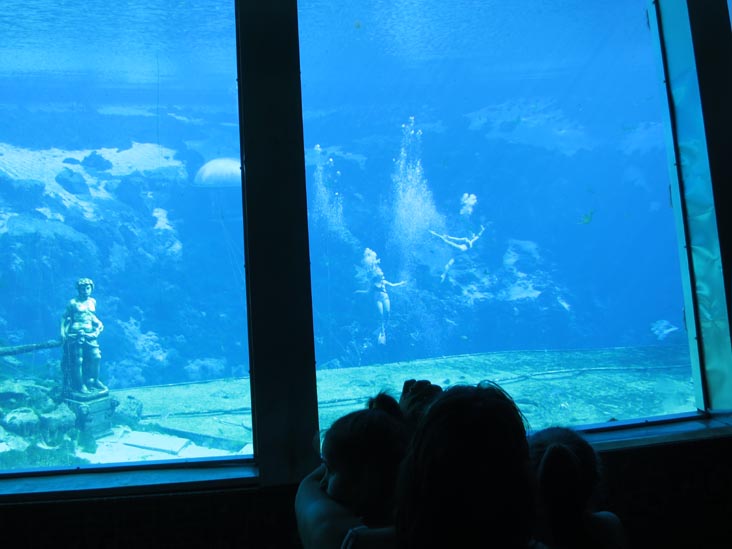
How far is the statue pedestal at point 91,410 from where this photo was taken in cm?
357

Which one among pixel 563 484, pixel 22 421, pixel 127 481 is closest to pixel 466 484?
pixel 563 484

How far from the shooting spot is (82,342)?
3.26 meters

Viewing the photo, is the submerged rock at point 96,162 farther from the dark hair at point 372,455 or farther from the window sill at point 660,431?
the dark hair at point 372,455

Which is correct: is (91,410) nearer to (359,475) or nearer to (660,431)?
(359,475)

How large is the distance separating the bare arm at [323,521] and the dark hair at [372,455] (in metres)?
0.04

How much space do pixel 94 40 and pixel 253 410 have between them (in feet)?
18.0

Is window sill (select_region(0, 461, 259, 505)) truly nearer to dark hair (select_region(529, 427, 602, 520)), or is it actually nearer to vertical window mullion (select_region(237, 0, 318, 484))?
vertical window mullion (select_region(237, 0, 318, 484))

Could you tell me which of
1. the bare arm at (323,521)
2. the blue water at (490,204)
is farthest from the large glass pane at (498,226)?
the bare arm at (323,521)

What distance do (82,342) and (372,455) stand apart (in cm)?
319

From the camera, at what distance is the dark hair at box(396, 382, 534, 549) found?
1.51 feet

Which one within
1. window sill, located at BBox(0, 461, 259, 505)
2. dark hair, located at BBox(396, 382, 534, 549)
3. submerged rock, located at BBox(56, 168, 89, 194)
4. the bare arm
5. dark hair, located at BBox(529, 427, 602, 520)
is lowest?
→ window sill, located at BBox(0, 461, 259, 505)

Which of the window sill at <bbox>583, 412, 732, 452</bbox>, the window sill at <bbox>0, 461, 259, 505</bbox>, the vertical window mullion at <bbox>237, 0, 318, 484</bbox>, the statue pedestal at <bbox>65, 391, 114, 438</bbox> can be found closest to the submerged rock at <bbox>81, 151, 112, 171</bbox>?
the statue pedestal at <bbox>65, 391, 114, 438</bbox>

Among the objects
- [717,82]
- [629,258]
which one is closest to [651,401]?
[717,82]

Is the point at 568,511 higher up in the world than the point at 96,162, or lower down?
lower down
